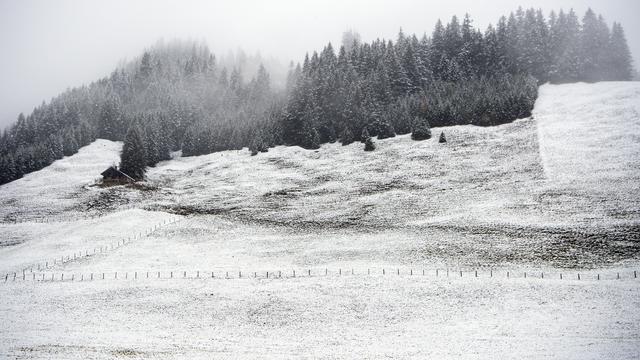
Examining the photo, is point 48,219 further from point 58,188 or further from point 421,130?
point 421,130

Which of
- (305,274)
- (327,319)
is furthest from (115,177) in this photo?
(327,319)

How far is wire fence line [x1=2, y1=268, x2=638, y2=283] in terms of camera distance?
33.7m

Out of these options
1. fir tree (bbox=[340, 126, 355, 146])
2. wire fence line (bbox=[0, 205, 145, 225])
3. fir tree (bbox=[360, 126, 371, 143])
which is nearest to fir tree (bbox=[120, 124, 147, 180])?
wire fence line (bbox=[0, 205, 145, 225])

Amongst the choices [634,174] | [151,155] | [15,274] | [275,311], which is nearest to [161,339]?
[275,311]

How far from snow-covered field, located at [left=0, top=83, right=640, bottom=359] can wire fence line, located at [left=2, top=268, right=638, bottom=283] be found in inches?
16.2

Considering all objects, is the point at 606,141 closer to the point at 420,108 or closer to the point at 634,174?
the point at 634,174

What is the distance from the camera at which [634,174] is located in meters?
52.3

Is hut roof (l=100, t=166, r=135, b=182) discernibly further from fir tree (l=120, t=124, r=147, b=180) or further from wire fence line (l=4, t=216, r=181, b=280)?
wire fence line (l=4, t=216, r=181, b=280)

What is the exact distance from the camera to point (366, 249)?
43938mm

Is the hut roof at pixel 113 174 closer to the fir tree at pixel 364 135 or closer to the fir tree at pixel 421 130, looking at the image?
the fir tree at pixel 364 135

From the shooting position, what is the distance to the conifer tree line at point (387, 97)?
89375mm

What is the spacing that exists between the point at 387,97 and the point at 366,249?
61.6m

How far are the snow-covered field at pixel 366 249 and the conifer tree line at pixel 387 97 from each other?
20.0 ft

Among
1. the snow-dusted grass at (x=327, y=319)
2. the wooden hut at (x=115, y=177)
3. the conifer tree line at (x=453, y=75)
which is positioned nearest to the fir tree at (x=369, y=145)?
the conifer tree line at (x=453, y=75)
